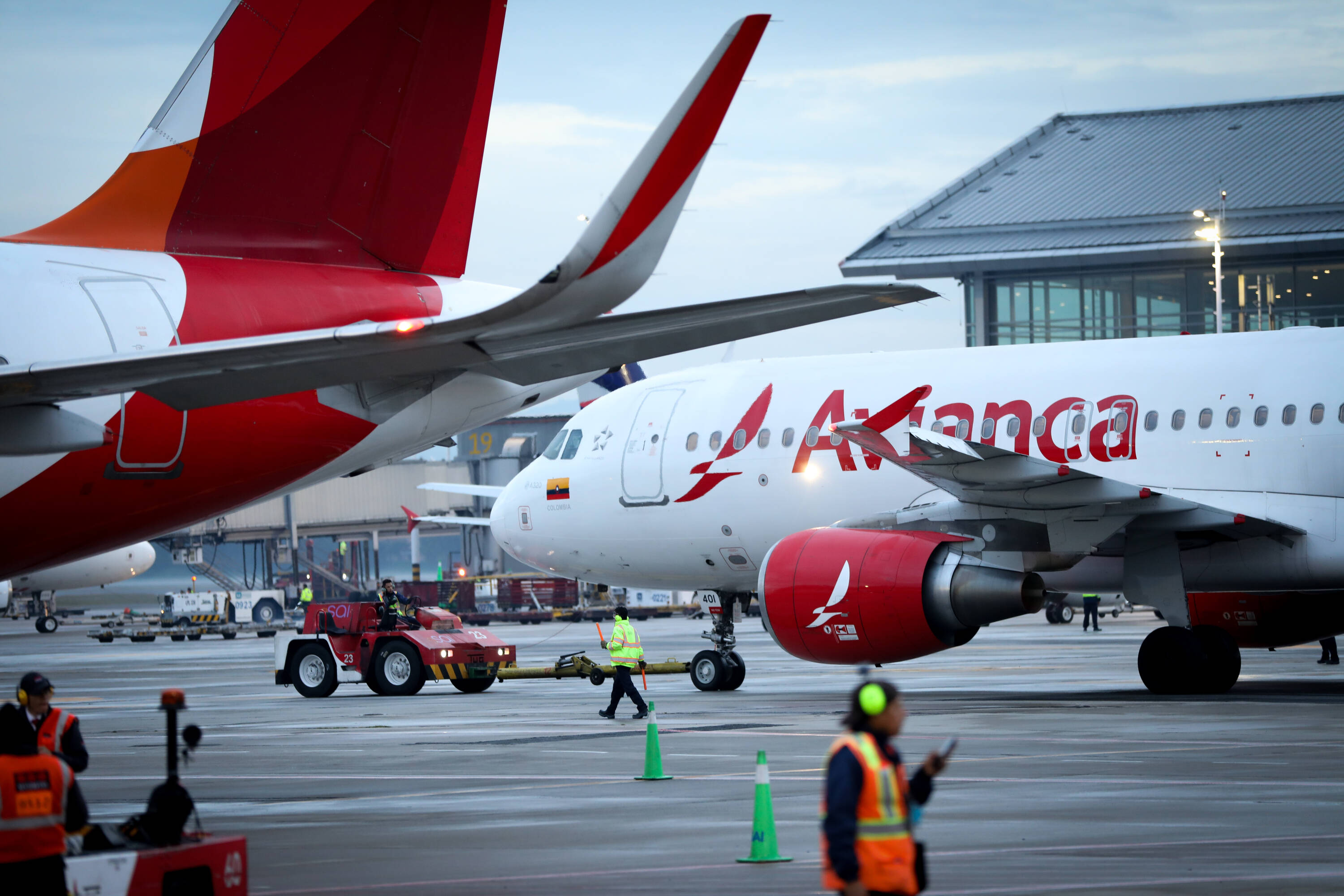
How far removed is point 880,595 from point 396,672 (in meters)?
9.21

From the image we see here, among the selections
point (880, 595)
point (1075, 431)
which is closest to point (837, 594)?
point (880, 595)

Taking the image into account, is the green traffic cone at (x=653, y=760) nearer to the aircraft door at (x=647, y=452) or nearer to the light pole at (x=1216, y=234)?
the aircraft door at (x=647, y=452)

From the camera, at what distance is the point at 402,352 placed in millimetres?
7891

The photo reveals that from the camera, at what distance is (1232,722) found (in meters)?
16.2

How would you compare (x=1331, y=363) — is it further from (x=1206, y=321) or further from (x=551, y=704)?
(x=1206, y=321)

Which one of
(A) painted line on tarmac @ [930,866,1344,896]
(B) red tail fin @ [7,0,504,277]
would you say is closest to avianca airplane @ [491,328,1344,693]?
(B) red tail fin @ [7,0,504,277]

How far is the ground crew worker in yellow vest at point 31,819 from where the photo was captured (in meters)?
6.50

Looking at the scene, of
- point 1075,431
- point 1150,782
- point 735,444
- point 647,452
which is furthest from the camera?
point 647,452

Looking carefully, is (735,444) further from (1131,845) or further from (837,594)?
(1131,845)

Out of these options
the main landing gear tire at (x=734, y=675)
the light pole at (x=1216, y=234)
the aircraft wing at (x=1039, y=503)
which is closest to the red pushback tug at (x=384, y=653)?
the main landing gear tire at (x=734, y=675)

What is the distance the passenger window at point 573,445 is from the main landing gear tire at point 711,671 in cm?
398

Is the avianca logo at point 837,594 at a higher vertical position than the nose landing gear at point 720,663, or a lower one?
higher

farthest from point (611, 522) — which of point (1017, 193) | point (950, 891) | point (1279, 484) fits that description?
point (1017, 193)

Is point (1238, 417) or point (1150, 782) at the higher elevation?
point (1238, 417)
